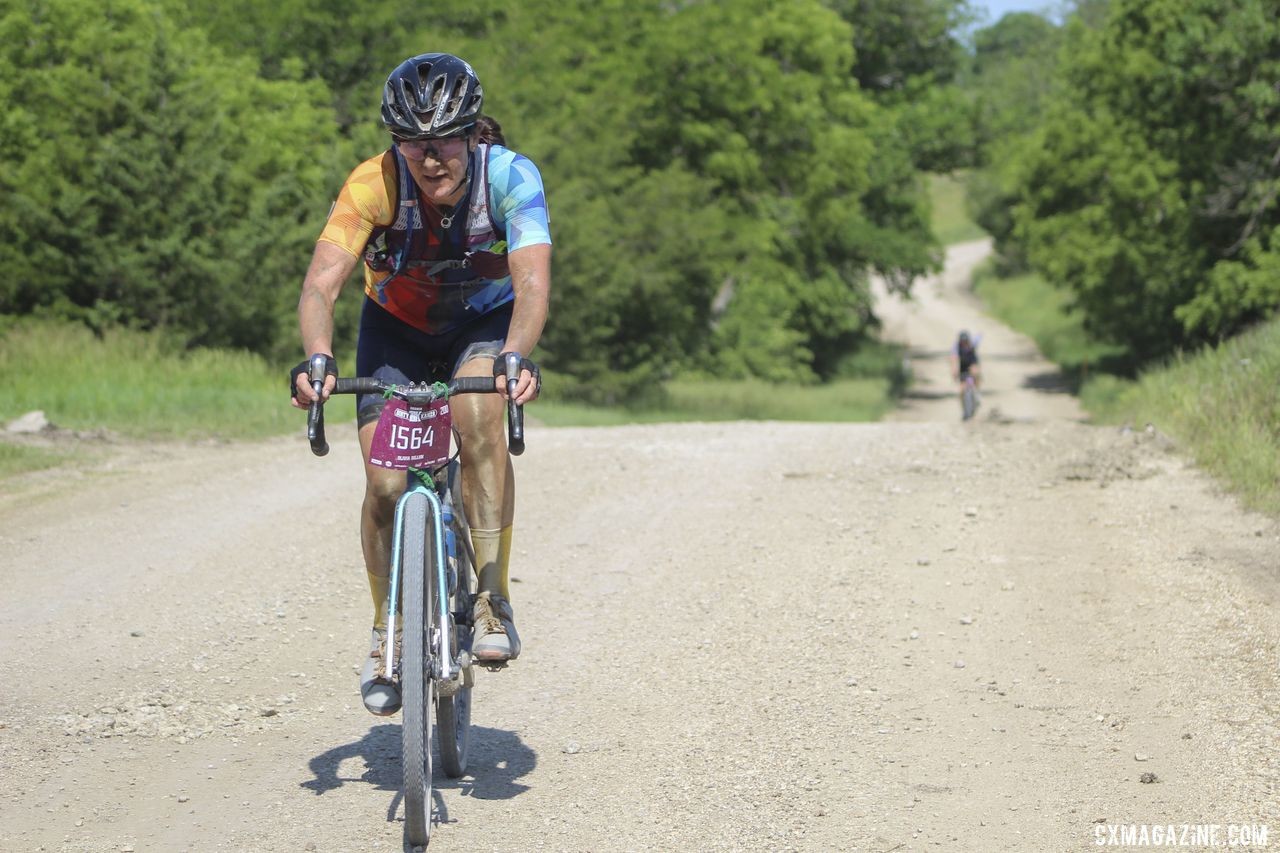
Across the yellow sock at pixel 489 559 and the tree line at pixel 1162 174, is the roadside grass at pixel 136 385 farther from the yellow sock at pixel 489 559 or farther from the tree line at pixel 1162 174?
the tree line at pixel 1162 174

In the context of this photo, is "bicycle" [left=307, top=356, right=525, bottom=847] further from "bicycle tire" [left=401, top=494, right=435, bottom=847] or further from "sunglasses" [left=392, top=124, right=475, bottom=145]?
"sunglasses" [left=392, top=124, right=475, bottom=145]

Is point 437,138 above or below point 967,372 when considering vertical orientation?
above

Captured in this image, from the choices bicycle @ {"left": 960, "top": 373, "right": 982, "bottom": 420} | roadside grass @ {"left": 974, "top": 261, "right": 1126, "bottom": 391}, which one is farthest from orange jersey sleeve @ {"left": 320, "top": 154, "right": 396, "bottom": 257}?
roadside grass @ {"left": 974, "top": 261, "right": 1126, "bottom": 391}

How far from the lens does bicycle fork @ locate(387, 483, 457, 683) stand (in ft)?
14.9

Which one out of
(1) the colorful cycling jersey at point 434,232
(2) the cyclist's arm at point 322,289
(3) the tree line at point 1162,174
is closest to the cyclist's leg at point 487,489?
(1) the colorful cycling jersey at point 434,232

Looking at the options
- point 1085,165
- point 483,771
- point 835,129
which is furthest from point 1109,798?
point 1085,165

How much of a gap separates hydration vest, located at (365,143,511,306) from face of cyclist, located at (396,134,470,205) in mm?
58

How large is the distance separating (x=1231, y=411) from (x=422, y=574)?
385 inches

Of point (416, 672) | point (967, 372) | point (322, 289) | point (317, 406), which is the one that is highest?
point (322, 289)

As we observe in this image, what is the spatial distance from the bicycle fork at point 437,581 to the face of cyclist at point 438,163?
956 millimetres

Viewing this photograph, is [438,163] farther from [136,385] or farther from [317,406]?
[136,385]

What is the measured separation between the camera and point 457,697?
520 centimetres

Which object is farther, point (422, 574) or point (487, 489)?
point (487, 489)

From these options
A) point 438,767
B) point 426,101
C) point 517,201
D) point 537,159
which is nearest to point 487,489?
point 517,201
